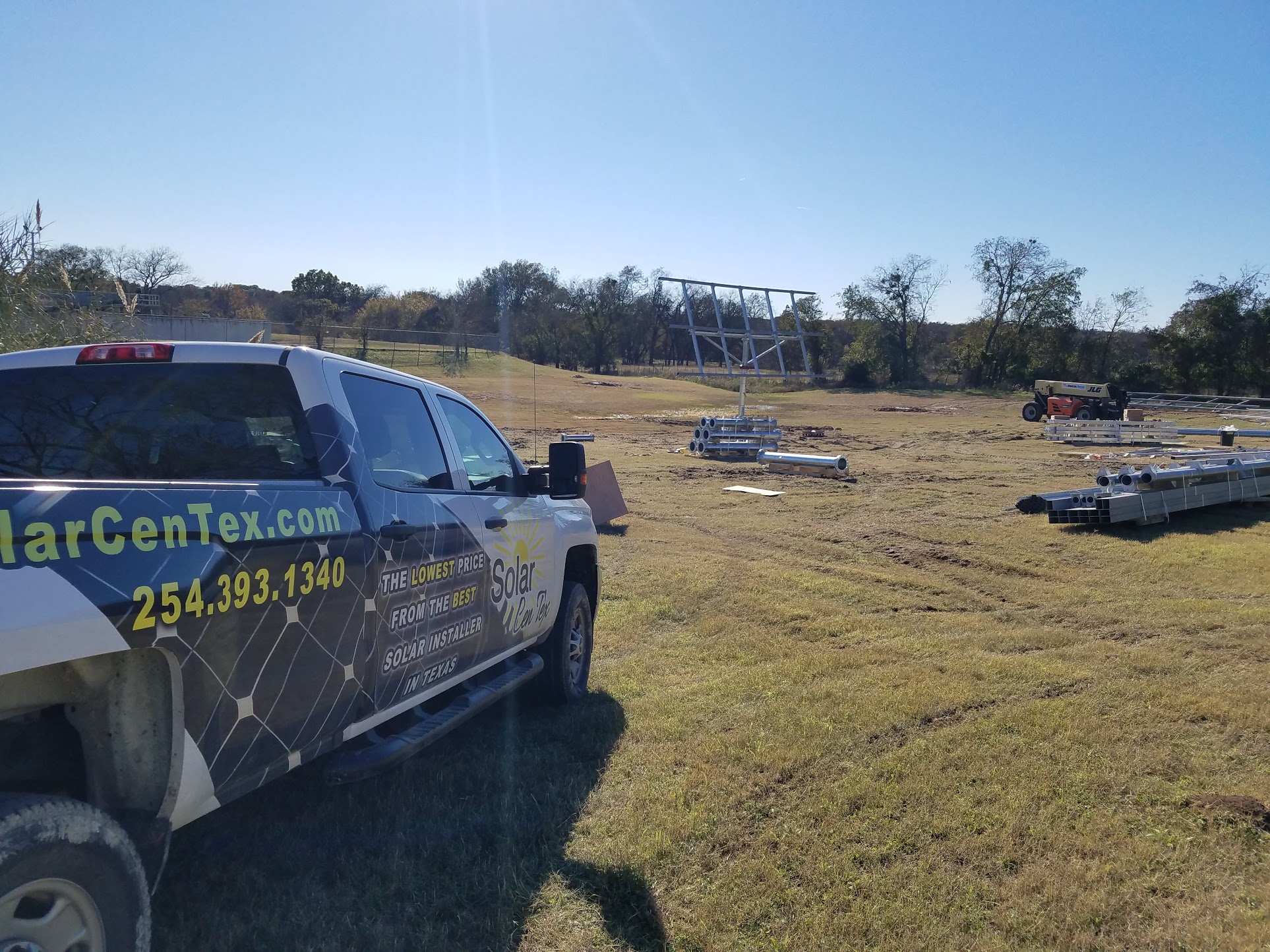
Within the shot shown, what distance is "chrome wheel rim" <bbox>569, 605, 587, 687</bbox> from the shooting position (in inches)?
231

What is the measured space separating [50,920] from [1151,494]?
506 inches

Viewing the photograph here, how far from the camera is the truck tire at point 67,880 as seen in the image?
2070mm

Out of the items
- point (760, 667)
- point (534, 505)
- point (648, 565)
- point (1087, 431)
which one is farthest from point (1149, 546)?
point (1087, 431)

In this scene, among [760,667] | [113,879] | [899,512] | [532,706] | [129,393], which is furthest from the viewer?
[899,512]

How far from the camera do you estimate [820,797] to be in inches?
179

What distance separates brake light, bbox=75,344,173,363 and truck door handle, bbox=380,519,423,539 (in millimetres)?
1020

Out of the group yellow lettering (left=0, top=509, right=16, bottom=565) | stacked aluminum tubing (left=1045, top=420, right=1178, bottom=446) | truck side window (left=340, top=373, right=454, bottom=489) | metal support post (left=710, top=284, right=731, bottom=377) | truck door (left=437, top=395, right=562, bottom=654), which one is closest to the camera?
yellow lettering (left=0, top=509, right=16, bottom=565)

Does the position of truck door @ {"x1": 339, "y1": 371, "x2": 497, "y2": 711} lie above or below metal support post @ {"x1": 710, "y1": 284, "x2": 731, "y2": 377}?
below

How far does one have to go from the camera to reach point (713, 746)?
5152 millimetres

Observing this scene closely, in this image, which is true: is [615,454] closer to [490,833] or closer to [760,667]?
[760,667]

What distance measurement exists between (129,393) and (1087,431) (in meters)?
31.0

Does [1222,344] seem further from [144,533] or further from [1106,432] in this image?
[144,533]

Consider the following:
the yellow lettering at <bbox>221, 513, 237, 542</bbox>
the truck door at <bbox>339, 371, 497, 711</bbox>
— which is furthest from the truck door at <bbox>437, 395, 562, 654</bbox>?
the yellow lettering at <bbox>221, 513, 237, 542</bbox>

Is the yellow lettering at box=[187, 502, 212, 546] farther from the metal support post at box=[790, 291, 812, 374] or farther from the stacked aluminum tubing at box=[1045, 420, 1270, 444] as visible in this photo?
the stacked aluminum tubing at box=[1045, 420, 1270, 444]
